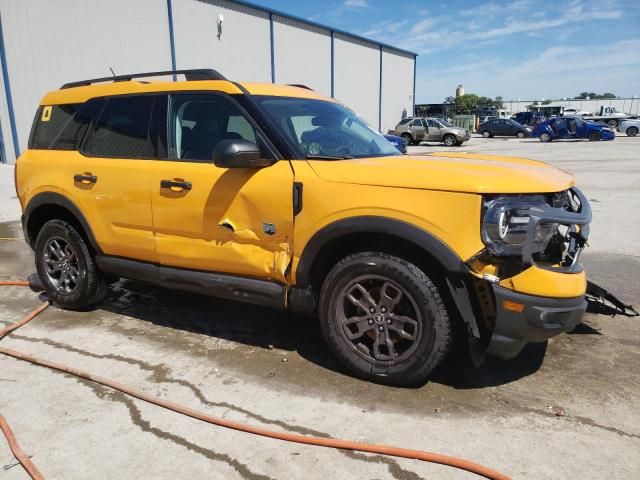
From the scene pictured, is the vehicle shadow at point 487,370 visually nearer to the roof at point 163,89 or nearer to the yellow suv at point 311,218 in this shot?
the yellow suv at point 311,218

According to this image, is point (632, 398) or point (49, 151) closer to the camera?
point (632, 398)

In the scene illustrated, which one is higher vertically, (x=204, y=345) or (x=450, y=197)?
(x=450, y=197)

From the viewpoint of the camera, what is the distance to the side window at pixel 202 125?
365cm

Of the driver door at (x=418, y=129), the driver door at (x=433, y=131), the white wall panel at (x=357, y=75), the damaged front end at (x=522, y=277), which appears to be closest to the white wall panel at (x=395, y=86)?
the white wall panel at (x=357, y=75)

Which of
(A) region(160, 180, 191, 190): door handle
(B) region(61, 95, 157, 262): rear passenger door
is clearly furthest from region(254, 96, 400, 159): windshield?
(B) region(61, 95, 157, 262): rear passenger door

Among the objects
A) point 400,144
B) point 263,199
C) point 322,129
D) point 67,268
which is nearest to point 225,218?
point 263,199

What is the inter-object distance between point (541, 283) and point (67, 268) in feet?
13.0

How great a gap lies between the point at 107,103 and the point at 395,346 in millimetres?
3064

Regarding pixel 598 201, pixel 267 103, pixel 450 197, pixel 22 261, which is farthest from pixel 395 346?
pixel 598 201

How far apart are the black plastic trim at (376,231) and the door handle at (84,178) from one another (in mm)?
2011

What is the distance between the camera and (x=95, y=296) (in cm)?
459

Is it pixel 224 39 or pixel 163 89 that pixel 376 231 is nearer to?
pixel 163 89

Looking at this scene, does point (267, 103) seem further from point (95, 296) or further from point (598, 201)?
point (598, 201)

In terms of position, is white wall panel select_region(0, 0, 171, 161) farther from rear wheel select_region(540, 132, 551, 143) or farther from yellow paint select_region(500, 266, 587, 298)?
rear wheel select_region(540, 132, 551, 143)
